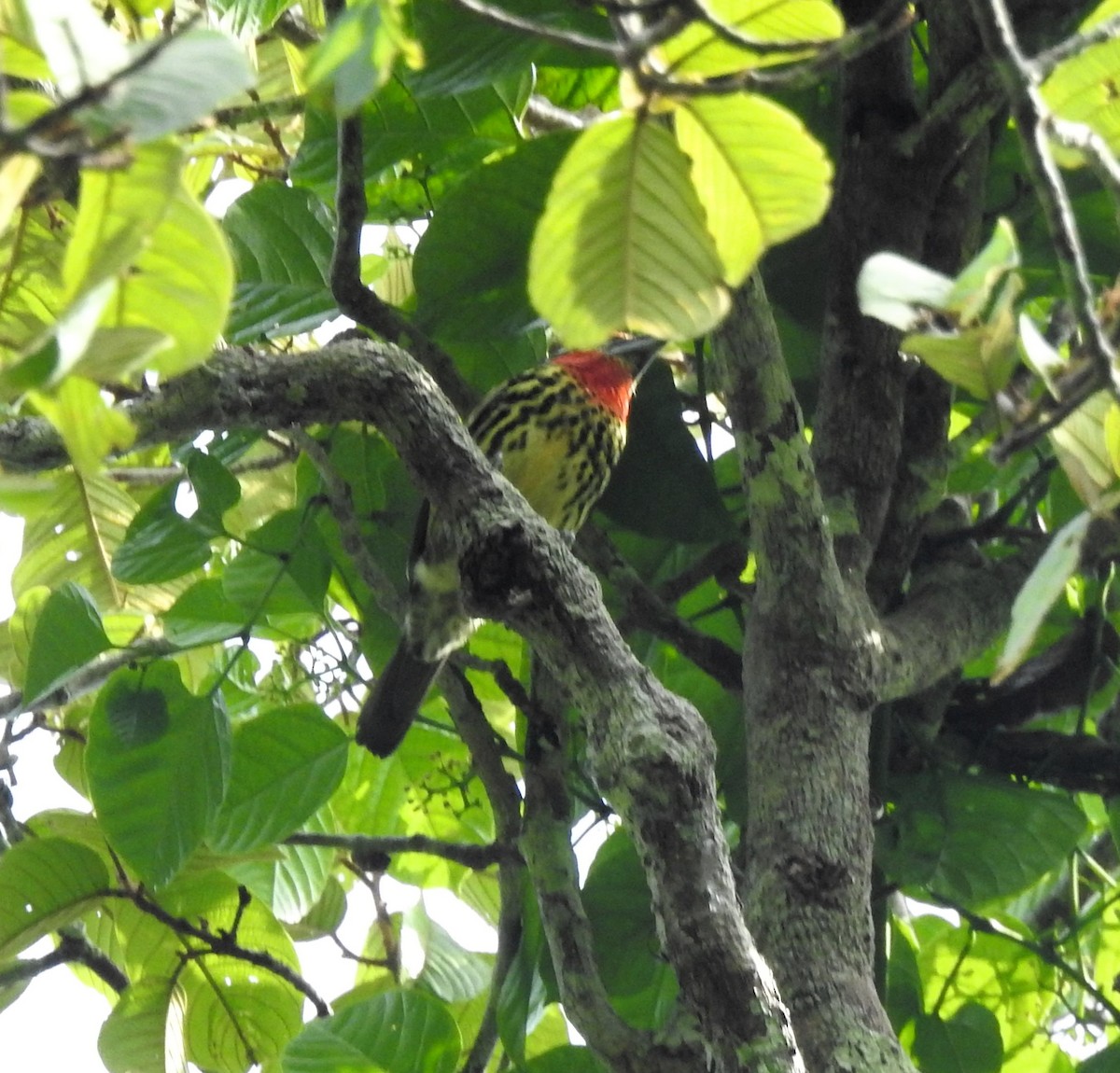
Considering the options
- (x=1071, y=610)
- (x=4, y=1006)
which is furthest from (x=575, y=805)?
(x=4, y=1006)

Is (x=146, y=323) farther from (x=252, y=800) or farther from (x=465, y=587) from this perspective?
(x=252, y=800)

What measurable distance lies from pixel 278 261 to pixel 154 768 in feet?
2.22

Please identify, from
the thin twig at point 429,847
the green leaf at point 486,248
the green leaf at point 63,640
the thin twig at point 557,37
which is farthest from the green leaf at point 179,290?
the thin twig at point 429,847

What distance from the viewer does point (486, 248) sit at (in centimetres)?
178

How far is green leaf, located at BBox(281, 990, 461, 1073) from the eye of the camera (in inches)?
67.2

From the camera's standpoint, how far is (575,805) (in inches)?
76.7

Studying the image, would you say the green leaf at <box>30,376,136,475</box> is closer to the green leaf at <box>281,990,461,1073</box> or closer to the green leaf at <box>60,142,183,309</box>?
the green leaf at <box>60,142,183,309</box>

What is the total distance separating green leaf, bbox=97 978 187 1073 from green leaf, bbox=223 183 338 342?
97cm

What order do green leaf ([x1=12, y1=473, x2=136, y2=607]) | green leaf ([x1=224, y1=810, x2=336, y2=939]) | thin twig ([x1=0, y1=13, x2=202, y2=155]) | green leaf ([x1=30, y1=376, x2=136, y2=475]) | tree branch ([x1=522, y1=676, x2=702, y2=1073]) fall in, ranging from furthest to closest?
green leaf ([x1=12, y1=473, x2=136, y2=607]) → green leaf ([x1=224, y1=810, x2=336, y2=939]) → tree branch ([x1=522, y1=676, x2=702, y2=1073]) → green leaf ([x1=30, y1=376, x2=136, y2=475]) → thin twig ([x1=0, y1=13, x2=202, y2=155])

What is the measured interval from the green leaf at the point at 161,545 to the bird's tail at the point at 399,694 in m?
0.30

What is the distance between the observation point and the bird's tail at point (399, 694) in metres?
2.02

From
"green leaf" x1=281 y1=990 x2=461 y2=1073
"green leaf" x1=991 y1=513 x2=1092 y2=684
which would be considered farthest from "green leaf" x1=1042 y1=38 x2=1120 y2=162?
"green leaf" x1=281 y1=990 x2=461 y2=1073

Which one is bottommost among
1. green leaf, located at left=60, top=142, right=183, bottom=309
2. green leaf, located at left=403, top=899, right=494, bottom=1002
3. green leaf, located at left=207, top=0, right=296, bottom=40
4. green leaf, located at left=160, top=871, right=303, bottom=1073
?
green leaf, located at left=403, top=899, right=494, bottom=1002

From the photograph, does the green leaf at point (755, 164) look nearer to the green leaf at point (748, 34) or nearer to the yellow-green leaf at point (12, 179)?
the green leaf at point (748, 34)
